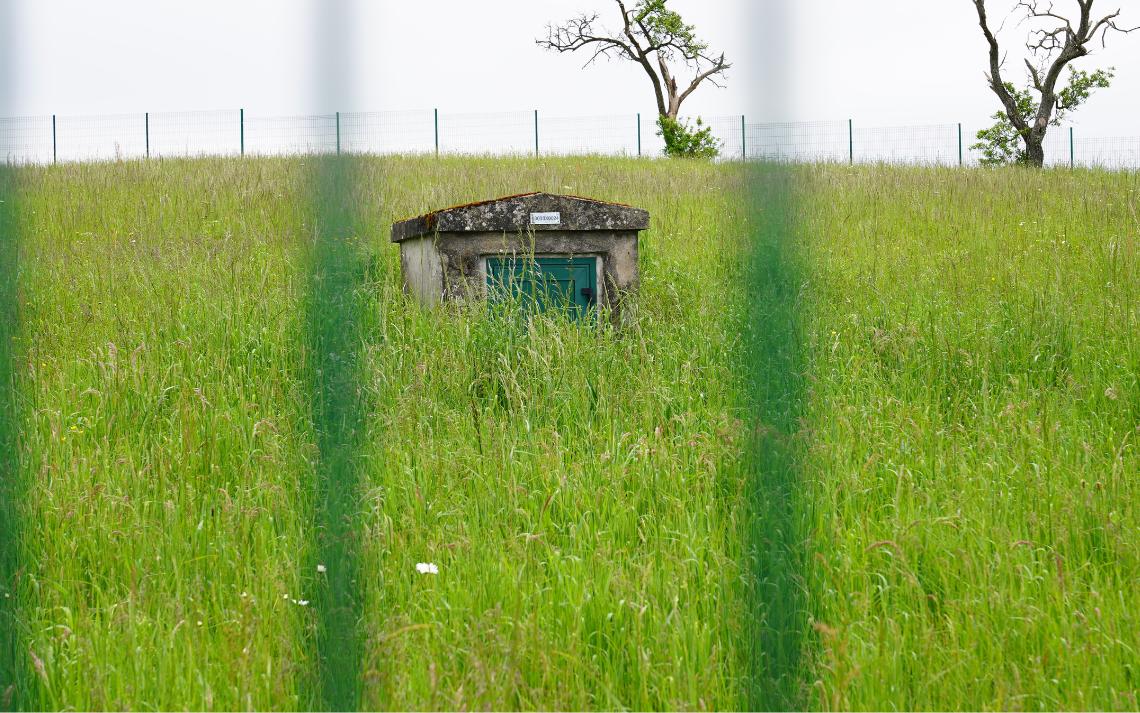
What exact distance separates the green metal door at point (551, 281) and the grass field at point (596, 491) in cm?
41

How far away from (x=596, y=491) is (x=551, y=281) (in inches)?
123

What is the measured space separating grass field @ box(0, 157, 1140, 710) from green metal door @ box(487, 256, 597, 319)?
409 millimetres

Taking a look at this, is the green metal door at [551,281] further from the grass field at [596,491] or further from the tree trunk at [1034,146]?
the tree trunk at [1034,146]

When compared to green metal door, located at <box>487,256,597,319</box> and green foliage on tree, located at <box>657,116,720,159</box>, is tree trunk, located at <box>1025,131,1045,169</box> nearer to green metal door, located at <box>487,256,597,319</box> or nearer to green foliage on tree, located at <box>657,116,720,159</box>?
green foliage on tree, located at <box>657,116,720,159</box>

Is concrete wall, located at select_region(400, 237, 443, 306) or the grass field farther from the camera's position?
concrete wall, located at select_region(400, 237, 443, 306)

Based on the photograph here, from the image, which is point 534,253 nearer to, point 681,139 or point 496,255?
point 496,255

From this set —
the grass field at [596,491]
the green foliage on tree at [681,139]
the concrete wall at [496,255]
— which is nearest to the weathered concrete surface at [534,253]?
the concrete wall at [496,255]

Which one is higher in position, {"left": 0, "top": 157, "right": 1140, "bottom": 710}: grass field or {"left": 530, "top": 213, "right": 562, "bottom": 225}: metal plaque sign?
{"left": 530, "top": 213, "right": 562, "bottom": 225}: metal plaque sign

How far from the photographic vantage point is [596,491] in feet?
11.0

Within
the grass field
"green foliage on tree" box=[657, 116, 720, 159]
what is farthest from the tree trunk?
the grass field

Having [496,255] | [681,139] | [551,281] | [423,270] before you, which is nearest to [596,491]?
[551,281]

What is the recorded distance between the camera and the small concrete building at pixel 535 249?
6141mm

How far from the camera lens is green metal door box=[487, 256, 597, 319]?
6.04 meters

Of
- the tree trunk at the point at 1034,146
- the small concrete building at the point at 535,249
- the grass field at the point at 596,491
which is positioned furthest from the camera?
the tree trunk at the point at 1034,146
